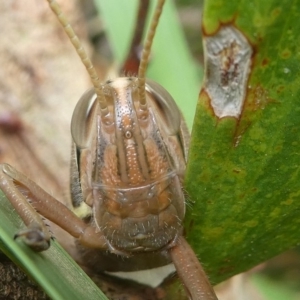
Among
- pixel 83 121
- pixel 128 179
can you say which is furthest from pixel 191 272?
pixel 83 121

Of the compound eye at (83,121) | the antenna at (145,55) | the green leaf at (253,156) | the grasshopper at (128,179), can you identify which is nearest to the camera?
the green leaf at (253,156)

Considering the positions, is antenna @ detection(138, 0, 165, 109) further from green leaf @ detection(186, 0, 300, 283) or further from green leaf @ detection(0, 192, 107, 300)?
green leaf @ detection(0, 192, 107, 300)

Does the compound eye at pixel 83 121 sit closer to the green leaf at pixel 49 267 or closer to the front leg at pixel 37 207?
the front leg at pixel 37 207

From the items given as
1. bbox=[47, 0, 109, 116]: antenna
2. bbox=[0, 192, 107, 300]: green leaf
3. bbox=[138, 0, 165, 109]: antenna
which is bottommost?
bbox=[0, 192, 107, 300]: green leaf

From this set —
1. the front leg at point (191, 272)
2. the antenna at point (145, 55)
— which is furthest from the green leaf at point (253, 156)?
the antenna at point (145, 55)

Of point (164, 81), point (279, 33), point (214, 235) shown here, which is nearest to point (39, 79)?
point (164, 81)

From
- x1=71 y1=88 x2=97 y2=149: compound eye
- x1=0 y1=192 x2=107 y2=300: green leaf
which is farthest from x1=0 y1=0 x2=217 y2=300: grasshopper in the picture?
x1=0 y1=192 x2=107 y2=300: green leaf
